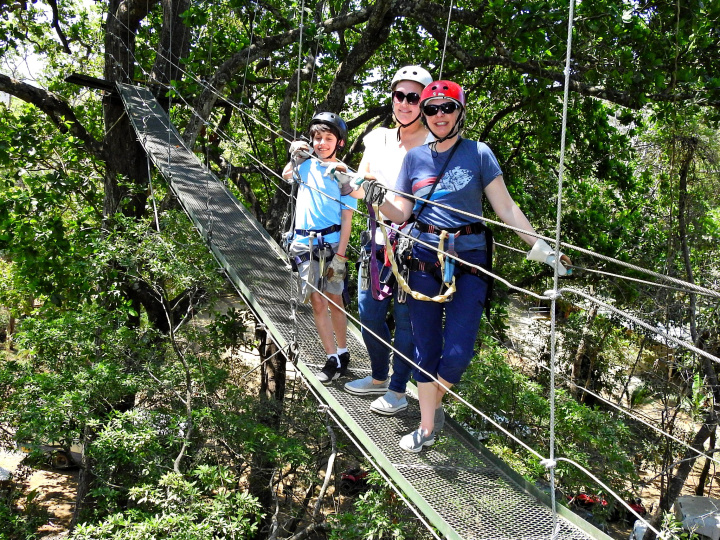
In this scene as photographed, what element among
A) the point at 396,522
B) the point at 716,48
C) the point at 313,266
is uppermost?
the point at 716,48

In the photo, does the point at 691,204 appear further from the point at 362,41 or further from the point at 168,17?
the point at 168,17

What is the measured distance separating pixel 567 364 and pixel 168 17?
6646 mm

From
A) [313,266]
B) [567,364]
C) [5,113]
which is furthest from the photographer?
[567,364]

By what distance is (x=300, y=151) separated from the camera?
297 centimetres

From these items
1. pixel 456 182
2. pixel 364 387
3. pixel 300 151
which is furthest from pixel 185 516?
pixel 456 182

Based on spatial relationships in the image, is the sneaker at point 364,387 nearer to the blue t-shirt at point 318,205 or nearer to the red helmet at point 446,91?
the blue t-shirt at point 318,205

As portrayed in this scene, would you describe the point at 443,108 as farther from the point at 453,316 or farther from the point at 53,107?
the point at 53,107

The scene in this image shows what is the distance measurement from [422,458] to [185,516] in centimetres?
173

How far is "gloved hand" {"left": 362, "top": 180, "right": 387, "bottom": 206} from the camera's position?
230cm

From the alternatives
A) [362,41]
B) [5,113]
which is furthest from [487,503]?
[5,113]

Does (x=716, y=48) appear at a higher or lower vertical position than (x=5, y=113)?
higher

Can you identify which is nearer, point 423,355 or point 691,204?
point 423,355

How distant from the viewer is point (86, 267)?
214 inches

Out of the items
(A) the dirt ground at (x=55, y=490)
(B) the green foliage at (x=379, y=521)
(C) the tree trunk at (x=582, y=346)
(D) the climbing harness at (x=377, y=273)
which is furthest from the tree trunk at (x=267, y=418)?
(C) the tree trunk at (x=582, y=346)
